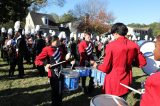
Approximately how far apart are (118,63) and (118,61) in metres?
0.04

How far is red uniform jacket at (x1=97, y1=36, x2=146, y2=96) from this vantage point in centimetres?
538

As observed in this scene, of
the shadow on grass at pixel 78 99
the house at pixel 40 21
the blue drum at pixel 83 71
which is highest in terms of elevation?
the house at pixel 40 21

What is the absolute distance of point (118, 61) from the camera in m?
5.39

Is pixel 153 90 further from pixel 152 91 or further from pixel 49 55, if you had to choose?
pixel 49 55

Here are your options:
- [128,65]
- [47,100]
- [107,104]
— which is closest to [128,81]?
[128,65]

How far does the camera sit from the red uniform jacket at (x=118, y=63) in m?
5.38

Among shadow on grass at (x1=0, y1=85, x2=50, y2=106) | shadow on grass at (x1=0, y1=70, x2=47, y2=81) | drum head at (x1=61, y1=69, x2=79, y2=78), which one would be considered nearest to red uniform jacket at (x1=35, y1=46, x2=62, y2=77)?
drum head at (x1=61, y1=69, x2=79, y2=78)

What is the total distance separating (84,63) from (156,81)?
6.98 m

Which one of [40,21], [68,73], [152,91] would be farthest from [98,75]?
[40,21]

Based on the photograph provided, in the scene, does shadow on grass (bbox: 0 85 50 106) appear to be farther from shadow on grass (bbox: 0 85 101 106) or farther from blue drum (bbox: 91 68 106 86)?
blue drum (bbox: 91 68 106 86)

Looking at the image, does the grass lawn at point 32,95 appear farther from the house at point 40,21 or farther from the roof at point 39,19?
the roof at point 39,19

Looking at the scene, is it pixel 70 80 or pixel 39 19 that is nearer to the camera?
pixel 70 80

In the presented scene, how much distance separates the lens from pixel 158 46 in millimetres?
3346

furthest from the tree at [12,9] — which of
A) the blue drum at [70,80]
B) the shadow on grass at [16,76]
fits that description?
the blue drum at [70,80]
